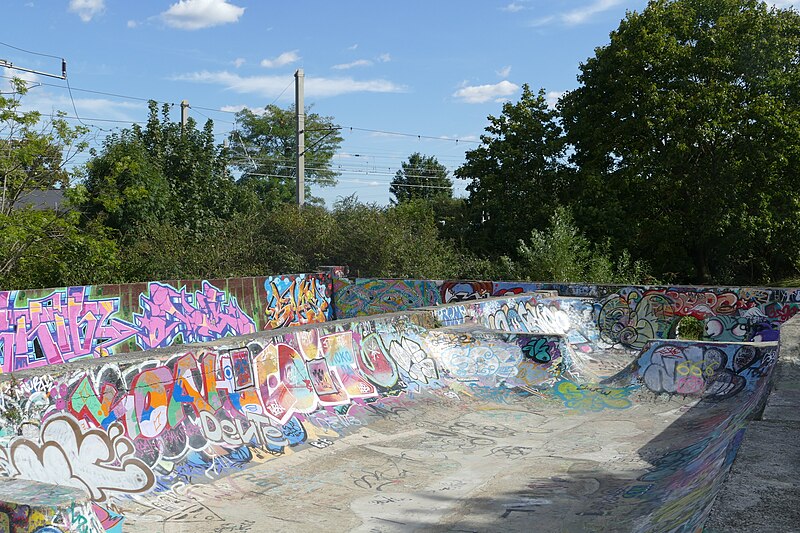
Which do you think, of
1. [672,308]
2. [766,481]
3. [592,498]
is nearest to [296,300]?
[672,308]

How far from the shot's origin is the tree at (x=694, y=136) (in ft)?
74.5

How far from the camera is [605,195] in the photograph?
24.5 m

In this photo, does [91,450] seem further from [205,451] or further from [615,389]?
[615,389]

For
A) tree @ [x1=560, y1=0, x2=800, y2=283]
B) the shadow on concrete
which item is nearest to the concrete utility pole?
tree @ [x1=560, y1=0, x2=800, y2=283]

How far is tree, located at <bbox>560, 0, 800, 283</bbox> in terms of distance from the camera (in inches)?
894

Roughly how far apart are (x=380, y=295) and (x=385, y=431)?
1153 centimetres

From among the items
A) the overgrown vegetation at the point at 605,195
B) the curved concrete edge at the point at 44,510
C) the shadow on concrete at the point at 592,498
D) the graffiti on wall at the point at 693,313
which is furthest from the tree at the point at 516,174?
the curved concrete edge at the point at 44,510

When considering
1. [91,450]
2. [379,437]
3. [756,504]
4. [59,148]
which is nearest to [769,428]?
[756,504]

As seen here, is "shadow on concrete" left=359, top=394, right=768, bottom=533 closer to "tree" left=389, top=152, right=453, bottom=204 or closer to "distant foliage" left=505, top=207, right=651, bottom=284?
"distant foliage" left=505, top=207, right=651, bottom=284

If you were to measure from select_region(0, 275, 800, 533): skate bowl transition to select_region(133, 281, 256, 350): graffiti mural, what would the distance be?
113 cm

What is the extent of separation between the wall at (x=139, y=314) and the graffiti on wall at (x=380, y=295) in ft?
2.11

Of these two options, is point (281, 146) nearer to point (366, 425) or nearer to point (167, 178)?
point (167, 178)

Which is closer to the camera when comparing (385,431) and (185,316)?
(385,431)

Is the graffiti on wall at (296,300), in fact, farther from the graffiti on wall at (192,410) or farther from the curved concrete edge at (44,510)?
the curved concrete edge at (44,510)
